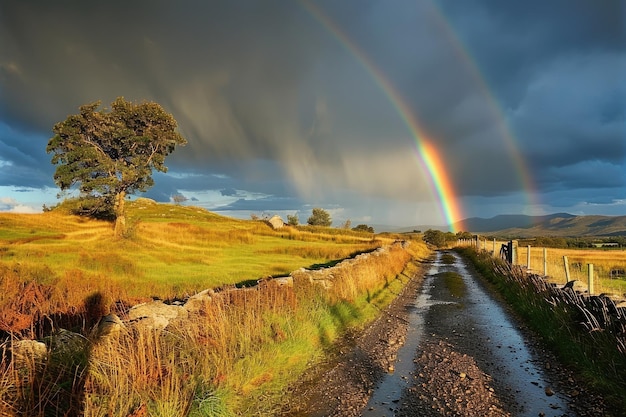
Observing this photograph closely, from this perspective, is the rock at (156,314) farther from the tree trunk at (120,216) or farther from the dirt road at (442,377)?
the tree trunk at (120,216)

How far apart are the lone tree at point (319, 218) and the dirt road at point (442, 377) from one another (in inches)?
6738

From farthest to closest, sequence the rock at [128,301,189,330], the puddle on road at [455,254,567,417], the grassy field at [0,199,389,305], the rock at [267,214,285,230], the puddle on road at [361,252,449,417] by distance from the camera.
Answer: the rock at [267,214,285,230], the grassy field at [0,199,389,305], the rock at [128,301,189,330], the puddle on road at [455,254,567,417], the puddle on road at [361,252,449,417]

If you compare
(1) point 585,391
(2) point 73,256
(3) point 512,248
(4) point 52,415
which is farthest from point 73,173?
(1) point 585,391

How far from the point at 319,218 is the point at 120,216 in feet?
447

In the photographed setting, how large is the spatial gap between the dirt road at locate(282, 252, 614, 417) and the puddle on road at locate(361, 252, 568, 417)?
2cm

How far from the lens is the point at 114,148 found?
56.2 m

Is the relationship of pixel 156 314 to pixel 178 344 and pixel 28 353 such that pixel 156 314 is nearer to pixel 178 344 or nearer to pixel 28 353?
pixel 178 344

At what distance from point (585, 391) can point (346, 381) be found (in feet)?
16.1

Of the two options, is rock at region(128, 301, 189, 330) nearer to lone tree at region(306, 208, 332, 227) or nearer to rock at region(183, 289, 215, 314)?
rock at region(183, 289, 215, 314)

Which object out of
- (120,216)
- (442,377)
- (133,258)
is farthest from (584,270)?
(120,216)

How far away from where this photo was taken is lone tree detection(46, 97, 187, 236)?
51344mm

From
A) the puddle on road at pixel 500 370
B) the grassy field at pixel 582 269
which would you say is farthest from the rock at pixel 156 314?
the grassy field at pixel 582 269

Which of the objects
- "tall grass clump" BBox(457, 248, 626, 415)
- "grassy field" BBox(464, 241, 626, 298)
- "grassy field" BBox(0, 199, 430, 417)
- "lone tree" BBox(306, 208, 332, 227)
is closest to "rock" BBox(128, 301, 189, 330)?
"grassy field" BBox(0, 199, 430, 417)

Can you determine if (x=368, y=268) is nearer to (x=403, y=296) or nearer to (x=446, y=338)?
(x=403, y=296)
